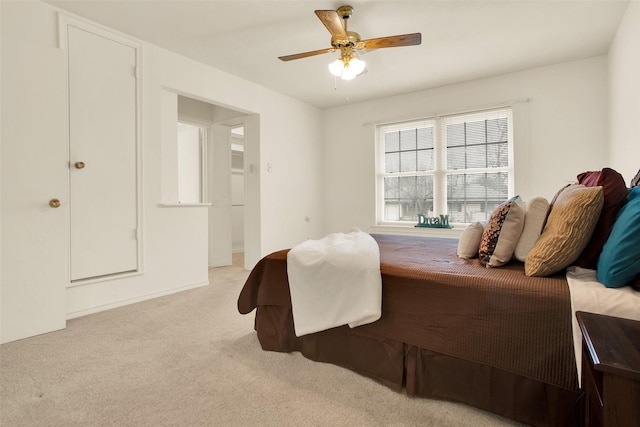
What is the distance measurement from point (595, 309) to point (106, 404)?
82.5 inches

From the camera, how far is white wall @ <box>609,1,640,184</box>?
2.34m

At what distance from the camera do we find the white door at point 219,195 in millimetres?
4789

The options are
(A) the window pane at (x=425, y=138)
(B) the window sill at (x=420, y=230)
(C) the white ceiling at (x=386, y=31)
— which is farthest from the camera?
(A) the window pane at (x=425, y=138)

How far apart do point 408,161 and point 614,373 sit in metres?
4.22

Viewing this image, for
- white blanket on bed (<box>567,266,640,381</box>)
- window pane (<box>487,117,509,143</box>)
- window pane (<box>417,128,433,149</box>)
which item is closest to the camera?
white blanket on bed (<box>567,266,640,381</box>)

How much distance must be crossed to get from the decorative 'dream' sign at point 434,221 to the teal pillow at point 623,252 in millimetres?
2998

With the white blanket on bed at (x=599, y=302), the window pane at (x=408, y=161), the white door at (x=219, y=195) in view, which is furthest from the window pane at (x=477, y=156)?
the white door at (x=219, y=195)

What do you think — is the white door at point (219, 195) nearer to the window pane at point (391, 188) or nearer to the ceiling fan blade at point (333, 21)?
the window pane at point (391, 188)

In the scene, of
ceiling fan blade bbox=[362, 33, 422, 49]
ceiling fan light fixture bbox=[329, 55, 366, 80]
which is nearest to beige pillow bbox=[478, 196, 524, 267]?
ceiling fan blade bbox=[362, 33, 422, 49]

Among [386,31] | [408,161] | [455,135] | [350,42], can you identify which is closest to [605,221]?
[350,42]

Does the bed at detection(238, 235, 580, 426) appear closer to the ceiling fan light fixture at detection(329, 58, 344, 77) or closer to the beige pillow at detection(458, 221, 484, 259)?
the beige pillow at detection(458, 221, 484, 259)

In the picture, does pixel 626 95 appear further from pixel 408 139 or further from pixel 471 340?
pixel 471 340

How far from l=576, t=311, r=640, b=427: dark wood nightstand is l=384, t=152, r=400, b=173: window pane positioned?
4.03 m

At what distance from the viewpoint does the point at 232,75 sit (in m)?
3.88
